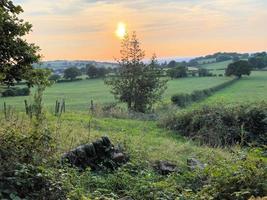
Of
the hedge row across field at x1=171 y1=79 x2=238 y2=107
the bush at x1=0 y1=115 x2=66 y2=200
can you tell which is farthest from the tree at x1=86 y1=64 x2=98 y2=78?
the bush at x1=0 y1=115 x2=66 y2=200

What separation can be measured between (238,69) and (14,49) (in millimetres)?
69331

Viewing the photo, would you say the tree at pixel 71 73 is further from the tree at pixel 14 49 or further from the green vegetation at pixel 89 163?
the tree at pixel 14 49

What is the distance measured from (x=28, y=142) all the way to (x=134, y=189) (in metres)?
2.18

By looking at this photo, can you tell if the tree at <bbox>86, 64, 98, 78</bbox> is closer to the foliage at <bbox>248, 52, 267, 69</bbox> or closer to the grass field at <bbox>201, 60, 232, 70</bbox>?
the grass field at <bbox>201, 60, 232, 70</bbox>

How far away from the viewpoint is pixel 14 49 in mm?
9367

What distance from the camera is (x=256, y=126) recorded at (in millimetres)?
22984

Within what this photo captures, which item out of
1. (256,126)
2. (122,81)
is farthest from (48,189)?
(122,81)

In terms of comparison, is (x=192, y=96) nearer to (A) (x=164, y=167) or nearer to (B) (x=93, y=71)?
(B) (x=93, y=71)

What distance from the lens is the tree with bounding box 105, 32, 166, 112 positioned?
117ft

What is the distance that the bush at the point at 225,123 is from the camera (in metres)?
21.8

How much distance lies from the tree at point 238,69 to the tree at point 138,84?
41.4 meters

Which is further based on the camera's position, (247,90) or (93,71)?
(93,71)

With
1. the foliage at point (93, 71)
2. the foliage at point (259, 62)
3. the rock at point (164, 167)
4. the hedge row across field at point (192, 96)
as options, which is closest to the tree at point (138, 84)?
the hedge row across field at point (192, 96)

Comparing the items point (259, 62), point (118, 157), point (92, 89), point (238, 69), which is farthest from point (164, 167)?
point (259, 62)
